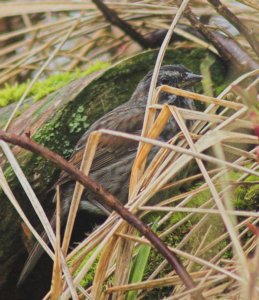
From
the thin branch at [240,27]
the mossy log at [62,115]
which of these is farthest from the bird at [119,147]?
the thin branch at [240,27]

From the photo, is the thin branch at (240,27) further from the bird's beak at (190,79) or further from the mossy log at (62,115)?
the mossy log at (62,115)

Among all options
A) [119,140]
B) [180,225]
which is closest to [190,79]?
[119,140]

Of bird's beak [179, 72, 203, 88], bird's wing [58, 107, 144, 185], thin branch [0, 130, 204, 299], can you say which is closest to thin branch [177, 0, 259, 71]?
bird's beak [179, 72, 203, 88]

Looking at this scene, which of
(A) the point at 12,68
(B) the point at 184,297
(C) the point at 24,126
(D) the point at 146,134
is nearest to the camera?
(B) the point at 184,297

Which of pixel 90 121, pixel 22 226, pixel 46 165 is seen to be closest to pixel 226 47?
pixel 90 121

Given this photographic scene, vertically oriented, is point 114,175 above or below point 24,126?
below

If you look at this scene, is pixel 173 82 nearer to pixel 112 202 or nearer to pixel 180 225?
pixel 180 225

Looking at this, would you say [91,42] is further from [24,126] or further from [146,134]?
[146,134]
